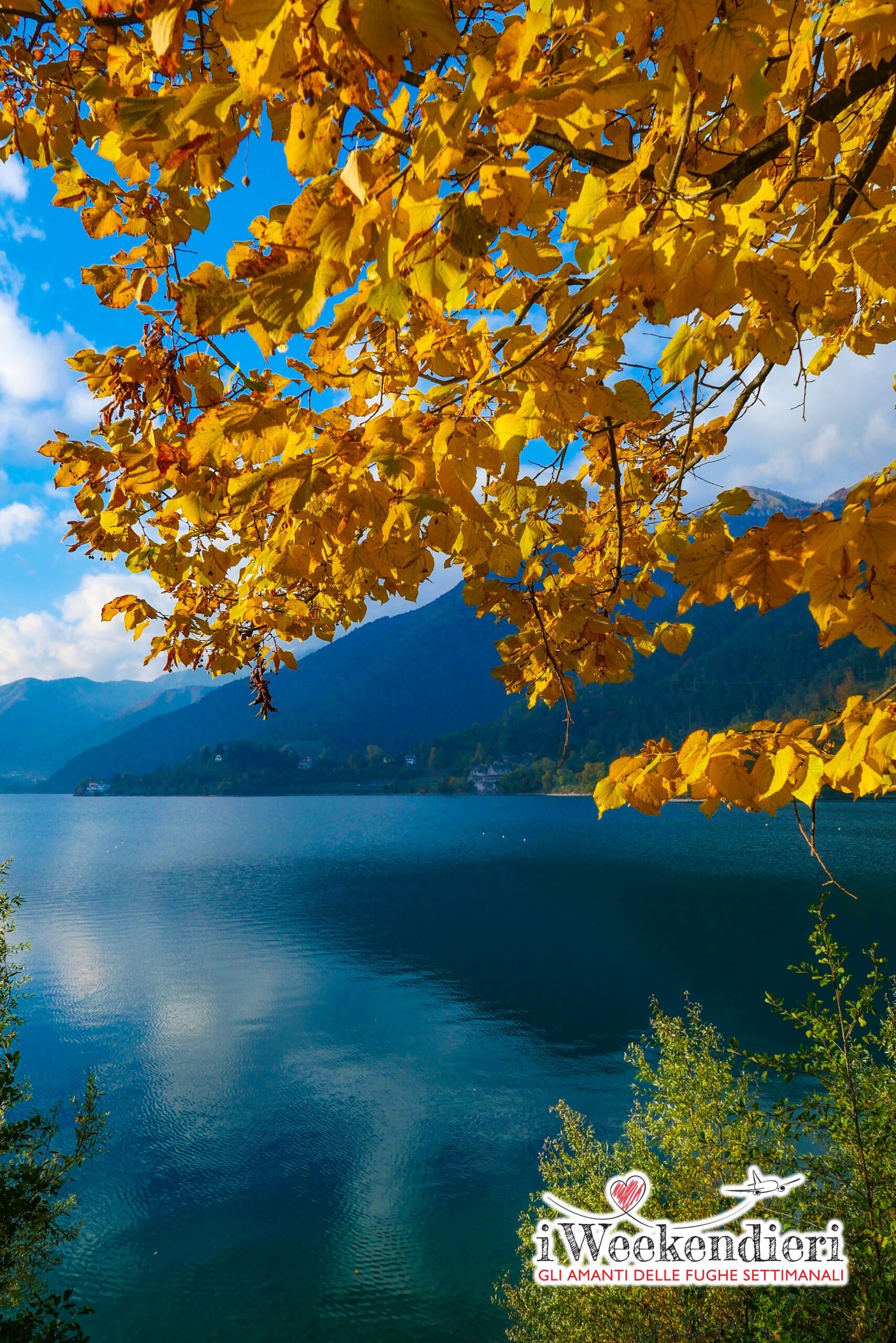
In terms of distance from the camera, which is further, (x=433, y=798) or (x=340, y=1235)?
(x=433, y=798)

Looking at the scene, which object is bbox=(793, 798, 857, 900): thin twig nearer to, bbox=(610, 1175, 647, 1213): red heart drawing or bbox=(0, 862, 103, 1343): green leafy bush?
bbox=(610, 1175, 647, 1213): red heart drawing

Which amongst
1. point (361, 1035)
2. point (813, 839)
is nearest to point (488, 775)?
point (361, 1035)

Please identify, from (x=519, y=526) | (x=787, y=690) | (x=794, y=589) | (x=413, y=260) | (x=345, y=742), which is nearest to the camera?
(x=413, y=260)

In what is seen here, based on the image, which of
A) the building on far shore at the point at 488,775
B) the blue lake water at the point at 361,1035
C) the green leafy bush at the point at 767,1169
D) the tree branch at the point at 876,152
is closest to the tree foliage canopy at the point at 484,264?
the tree branch at the point at 876,152

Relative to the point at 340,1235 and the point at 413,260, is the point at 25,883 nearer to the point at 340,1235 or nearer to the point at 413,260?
the point at 340,1235

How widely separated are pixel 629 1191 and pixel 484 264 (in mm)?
11277

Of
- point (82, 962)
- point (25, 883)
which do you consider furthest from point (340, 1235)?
point (25, 883)

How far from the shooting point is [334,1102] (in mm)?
25297

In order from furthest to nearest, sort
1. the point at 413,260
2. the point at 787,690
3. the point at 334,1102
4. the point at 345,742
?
the point at 345,742 → the point at 787,690 → the point at 334,1102 → the point at 413,260

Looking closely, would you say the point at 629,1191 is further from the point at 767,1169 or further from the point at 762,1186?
the point at 762,1186

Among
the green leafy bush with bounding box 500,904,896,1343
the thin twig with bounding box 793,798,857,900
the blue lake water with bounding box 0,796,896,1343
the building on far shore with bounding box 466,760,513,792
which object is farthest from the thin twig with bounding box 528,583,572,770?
the building on far shore with bounding box 466,760,513,792

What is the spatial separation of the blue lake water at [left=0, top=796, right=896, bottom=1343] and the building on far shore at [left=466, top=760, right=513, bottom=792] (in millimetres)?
69675

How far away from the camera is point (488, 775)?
481 ft

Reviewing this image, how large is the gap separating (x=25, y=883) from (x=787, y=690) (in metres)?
126
